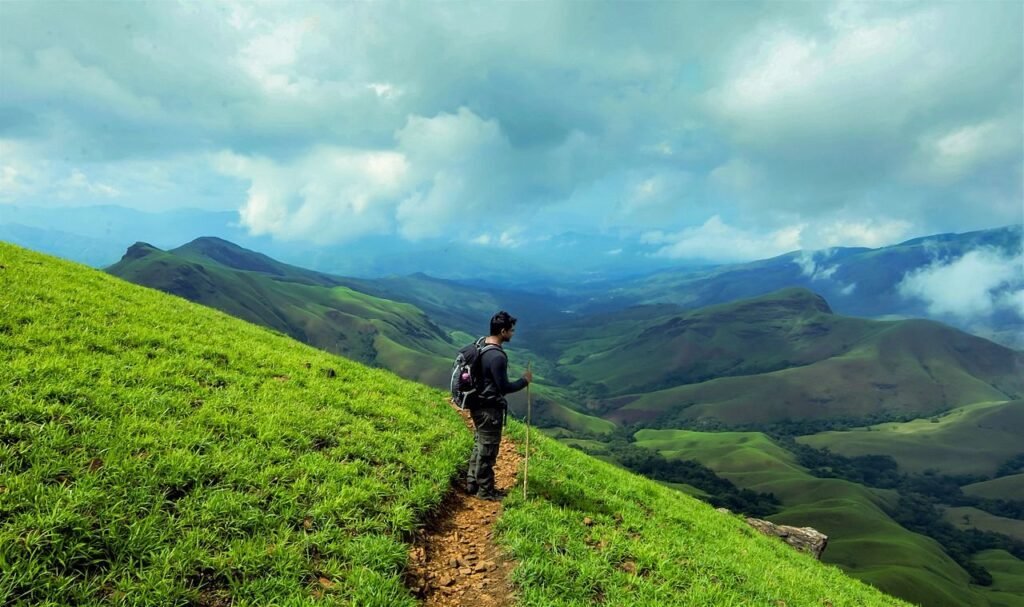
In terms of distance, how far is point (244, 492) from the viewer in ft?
31.7

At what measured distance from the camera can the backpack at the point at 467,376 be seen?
39.5 feet

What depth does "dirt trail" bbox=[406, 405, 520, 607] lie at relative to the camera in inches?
370

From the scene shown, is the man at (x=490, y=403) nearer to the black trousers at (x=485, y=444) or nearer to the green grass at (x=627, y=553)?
the black trousers at (x=485, y=444)

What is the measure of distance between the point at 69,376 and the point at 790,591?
18.9 m

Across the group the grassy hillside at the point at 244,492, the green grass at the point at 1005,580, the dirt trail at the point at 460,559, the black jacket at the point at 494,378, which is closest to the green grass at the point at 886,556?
the green grass at the point at 1005,580

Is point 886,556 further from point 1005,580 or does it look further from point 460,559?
point 460,559

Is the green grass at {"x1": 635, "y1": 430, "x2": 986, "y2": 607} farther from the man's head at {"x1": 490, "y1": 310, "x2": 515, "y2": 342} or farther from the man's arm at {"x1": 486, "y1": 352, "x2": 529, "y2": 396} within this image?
the man's head at {"x1": 490, "y1": 310, "x2": 515, "y2": 342}

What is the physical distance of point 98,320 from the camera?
15.0m

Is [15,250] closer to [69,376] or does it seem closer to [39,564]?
[69,376]

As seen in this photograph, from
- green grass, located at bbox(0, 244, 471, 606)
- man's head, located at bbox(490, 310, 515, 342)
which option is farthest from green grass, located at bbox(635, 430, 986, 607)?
green grass, located at bbox(0, 244, 471, 606)

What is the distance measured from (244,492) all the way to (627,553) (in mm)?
8552

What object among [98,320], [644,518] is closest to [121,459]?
[98,320]

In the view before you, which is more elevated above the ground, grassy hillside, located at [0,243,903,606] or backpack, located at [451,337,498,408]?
backpack, located at [451,337,498,408]

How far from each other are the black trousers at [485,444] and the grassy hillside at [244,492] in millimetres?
794
